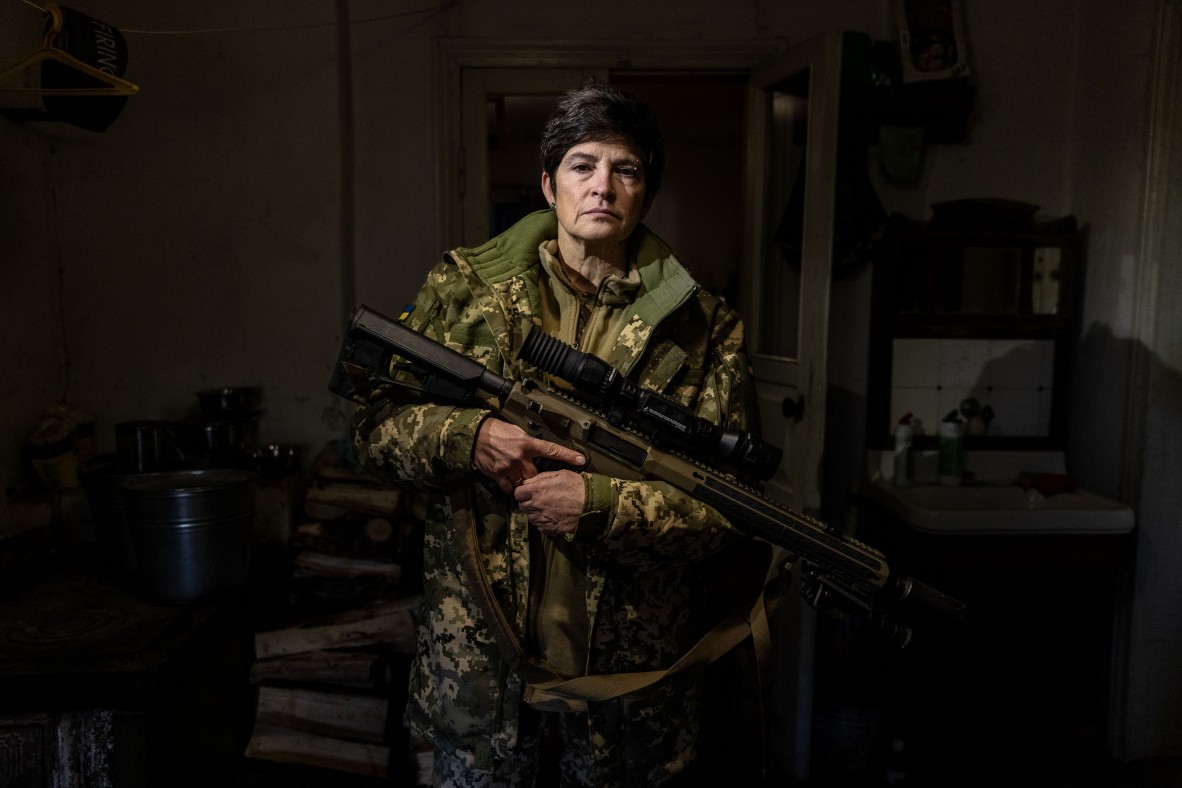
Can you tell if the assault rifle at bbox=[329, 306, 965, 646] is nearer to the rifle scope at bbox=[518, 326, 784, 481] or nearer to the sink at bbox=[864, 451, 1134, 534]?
the rifle scope at bbox=[518, 326, 784, 481]

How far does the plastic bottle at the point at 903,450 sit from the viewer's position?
274cm

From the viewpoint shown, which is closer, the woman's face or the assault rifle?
the assault rifle

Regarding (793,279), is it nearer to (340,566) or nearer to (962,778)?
(962,778)

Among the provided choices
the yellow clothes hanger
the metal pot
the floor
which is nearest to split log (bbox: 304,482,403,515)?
the metal pot

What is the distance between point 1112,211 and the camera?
2660mm

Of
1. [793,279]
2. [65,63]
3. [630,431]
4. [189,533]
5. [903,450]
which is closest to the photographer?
[630,431]

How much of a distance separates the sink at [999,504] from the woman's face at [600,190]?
4.82 feet

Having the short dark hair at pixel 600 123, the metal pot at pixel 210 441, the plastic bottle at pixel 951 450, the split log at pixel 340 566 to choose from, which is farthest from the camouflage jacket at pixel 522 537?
the plastic bottle at pixel 951 450

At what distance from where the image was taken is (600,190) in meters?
1.49

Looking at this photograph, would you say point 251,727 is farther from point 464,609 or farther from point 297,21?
point 297,21

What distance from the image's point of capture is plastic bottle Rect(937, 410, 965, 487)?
2.74 m

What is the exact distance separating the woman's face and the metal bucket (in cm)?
137

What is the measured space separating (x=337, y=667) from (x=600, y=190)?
181 centimetres

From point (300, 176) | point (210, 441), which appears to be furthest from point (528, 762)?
point (300, 176)
